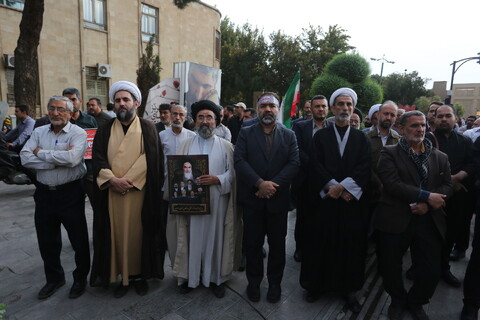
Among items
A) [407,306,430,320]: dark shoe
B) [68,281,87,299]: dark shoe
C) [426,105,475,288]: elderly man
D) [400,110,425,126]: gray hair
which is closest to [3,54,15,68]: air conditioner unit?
[68,281,87,299]: dark shoe

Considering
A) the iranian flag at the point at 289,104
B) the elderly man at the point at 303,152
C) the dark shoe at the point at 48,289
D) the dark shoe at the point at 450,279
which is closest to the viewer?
the dark shoe at the point at 48,289

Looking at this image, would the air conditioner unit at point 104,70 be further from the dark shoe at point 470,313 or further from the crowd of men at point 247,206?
the dark shoe at point 470,313

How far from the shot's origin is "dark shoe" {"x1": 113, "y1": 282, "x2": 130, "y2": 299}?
3.17 meters

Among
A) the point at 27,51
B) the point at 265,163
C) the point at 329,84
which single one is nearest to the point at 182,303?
the point at 265,163

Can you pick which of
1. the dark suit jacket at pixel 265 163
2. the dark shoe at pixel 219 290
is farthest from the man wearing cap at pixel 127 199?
the dark suit jacket at pixel 265 163

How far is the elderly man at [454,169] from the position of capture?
11.9 feet

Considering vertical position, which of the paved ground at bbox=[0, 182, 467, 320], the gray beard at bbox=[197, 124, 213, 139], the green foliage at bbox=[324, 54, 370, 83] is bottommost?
the paved ground at bbox=[0, 182, 467, 320]

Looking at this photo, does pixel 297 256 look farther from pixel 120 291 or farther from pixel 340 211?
pixel 120 291

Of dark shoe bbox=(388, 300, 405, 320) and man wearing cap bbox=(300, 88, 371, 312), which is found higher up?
man wearing cap bbox=(300, 88, 371, 312)

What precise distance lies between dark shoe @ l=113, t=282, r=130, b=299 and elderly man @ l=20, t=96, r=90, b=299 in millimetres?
364

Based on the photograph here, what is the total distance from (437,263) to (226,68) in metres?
28.5

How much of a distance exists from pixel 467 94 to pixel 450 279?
Answer: 63.2 meters

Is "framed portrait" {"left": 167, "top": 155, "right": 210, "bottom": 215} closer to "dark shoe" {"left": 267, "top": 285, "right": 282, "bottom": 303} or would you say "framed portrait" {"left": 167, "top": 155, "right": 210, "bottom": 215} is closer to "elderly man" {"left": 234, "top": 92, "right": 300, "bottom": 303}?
"elderly man" {"left": 234, "top": 92, "right": 300, "bottom": 303}

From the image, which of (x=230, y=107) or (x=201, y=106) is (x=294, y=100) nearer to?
(x=230, y=107)
